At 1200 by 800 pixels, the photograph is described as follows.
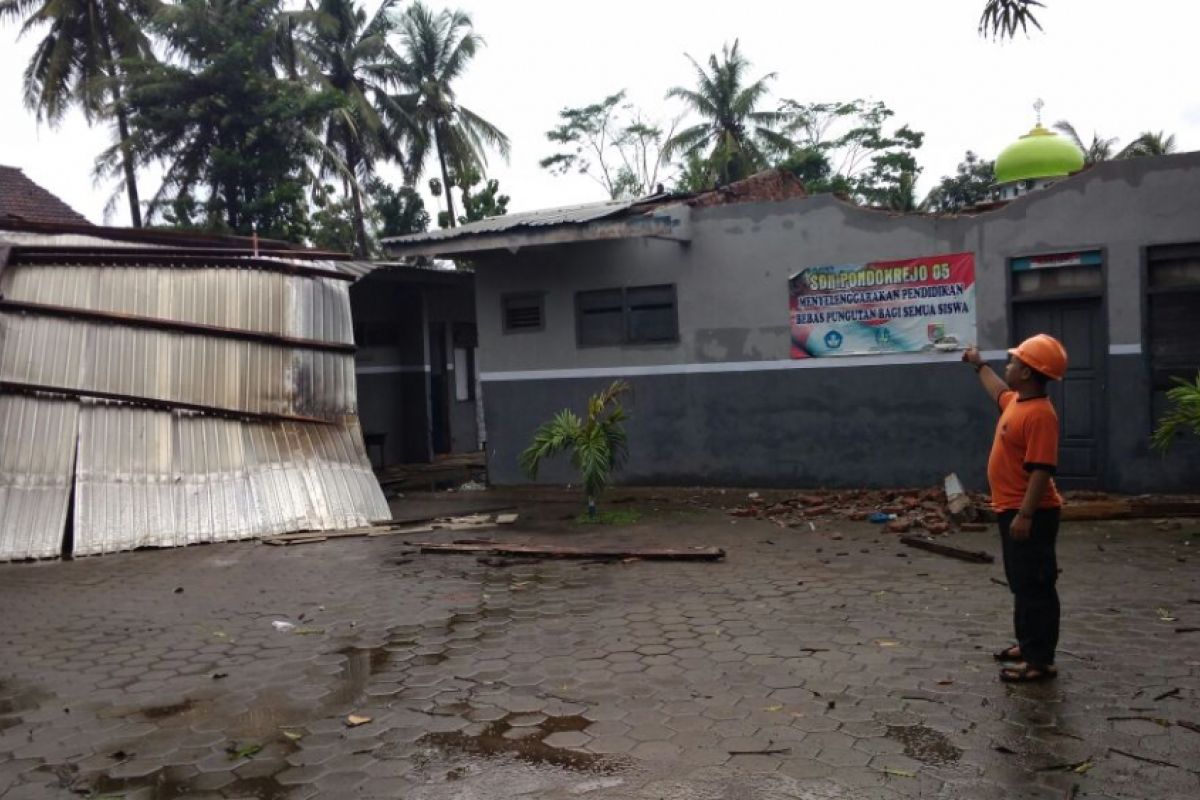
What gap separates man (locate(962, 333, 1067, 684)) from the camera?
4.89 m

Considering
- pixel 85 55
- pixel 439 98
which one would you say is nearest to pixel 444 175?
pixel 439 98

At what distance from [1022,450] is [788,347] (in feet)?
22.9

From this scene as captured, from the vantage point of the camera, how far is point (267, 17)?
2683 centimetres

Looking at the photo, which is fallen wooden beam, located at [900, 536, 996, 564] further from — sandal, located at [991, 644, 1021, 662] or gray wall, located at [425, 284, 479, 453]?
gray wall, located at [425, 284, 479, 453]

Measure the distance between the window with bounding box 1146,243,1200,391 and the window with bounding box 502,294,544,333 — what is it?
7.34 meters

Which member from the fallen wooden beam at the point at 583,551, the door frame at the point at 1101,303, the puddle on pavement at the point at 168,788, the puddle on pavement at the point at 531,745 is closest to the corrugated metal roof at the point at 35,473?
the fallen wooden beam at the point at 583,551

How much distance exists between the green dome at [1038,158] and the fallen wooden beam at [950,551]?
7.90 m

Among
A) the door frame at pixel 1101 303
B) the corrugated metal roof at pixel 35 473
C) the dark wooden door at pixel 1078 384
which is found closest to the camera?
the corrugated metal roof at pixel 35 473

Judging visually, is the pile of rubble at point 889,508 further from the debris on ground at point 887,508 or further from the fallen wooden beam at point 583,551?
the fallen wooden beam at point 583,551

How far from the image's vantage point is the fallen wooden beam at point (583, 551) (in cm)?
862

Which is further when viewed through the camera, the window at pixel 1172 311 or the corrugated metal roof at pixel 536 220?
the corrugated metal roof at pixel 536 220

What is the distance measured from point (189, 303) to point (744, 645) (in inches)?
305

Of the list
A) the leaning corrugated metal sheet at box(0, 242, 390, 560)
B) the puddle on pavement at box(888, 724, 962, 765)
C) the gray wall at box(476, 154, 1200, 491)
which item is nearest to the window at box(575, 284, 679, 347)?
the gray wall at box(476, 154, 1200, 491)

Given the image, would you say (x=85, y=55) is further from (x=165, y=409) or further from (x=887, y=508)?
(x=887, y=508)
